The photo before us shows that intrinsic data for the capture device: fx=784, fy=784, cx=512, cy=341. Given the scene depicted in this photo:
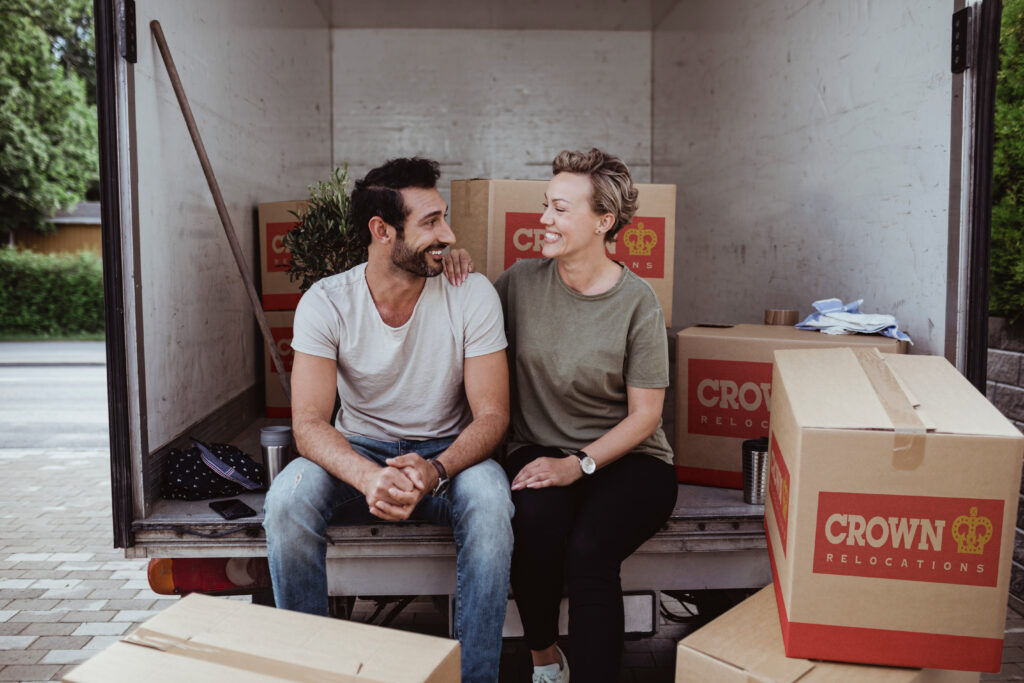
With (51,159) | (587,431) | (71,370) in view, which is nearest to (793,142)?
(587,431)

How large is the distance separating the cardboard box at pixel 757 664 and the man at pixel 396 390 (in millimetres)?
498

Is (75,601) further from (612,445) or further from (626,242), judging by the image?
(626,242)

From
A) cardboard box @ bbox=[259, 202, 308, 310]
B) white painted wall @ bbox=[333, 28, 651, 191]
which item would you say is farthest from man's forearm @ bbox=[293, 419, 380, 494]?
white painted wall @ bbox=[333, 28, 651, 191]

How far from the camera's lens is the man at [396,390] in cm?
189

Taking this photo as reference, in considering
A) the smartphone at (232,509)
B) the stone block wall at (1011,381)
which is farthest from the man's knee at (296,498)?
the stone block wall at (1011,381)

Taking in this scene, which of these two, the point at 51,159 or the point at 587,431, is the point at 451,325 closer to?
the point at 587,431

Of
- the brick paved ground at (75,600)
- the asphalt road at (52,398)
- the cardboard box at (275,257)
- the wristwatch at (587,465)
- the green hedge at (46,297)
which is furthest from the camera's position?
the green hedge at (46,297)

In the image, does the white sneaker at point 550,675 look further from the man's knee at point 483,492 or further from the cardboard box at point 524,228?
the cardboard box at point 524,228

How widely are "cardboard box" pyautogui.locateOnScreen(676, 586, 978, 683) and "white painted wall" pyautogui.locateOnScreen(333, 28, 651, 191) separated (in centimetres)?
339

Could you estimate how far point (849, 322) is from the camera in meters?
2.38

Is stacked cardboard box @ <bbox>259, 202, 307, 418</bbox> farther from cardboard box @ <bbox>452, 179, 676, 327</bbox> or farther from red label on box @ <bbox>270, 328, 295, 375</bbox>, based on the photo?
cardboard box @ <bbox>452, 179, 676, 327</bbox>

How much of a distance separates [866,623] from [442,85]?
3839mm

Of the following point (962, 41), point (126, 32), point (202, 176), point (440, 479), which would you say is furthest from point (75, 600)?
point (962, 41)

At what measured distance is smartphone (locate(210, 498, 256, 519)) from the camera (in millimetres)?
2055
